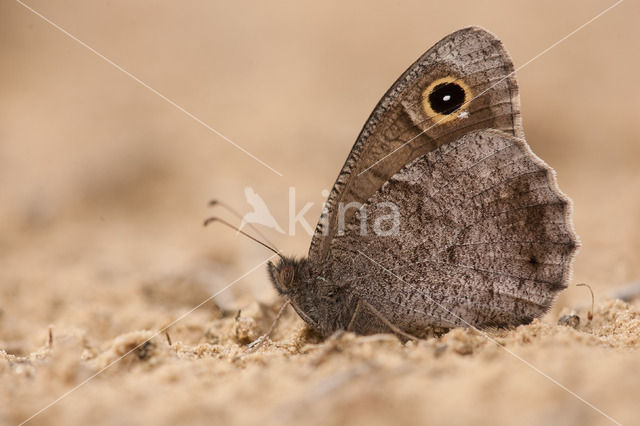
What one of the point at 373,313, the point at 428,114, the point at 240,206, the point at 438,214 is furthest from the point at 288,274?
the point at 240,206

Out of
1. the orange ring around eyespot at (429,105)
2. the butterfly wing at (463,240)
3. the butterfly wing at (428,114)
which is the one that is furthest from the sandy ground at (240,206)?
the orange ring around eyespot at (429,105)

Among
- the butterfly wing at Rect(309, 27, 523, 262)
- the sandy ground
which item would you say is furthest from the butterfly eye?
the sandy ground

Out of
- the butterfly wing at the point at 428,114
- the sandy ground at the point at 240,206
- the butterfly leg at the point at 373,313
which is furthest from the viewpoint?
the butterfly wing at the point at 428,114

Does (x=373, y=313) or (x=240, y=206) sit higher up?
(x=240, y=206)

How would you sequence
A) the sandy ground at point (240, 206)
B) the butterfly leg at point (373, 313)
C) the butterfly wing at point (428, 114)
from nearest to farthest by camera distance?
1. the sandy ground at point (240, 206)
2. the butterfly leg at point (373, 313)
3. the butterfly wing at point (428, 114)

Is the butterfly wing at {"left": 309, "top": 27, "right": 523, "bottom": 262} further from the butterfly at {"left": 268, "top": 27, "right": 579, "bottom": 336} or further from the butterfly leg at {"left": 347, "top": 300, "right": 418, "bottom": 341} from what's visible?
the butterfly leg at {"left": 347, "top": 300, "right": 418, "bottom": 341}

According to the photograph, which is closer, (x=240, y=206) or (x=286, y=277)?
(x=286, y=277)

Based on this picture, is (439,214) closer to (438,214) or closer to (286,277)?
(438,214)

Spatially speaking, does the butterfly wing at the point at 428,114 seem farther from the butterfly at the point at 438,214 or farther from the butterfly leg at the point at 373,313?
the butterfly leg at the point at 373,313

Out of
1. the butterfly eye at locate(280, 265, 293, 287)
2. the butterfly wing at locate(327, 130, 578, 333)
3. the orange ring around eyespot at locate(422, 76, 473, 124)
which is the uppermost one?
the orange ring around eyespot at locate(422, 76, 473, 124)
